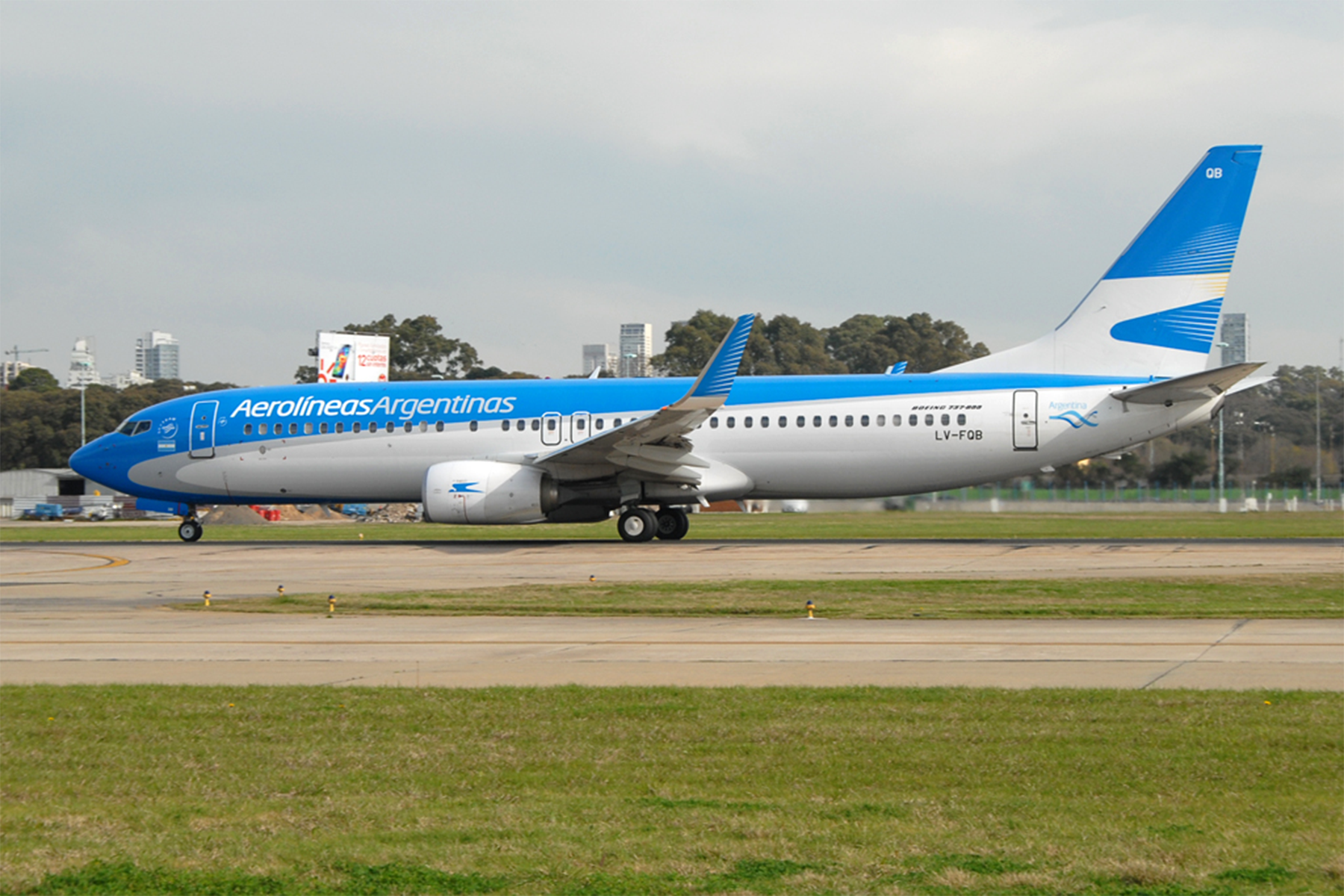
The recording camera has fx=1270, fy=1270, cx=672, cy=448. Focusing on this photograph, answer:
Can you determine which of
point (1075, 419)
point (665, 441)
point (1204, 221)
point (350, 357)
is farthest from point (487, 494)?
point (350, 357)

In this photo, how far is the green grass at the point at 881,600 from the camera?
15.4 metres

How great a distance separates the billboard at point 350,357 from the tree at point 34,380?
4998 cm

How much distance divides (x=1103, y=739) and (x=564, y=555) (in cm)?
1886

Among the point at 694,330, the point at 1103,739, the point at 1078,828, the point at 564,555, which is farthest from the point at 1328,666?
the point at 694,330

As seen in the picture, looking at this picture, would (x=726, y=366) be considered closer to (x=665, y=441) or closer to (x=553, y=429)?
(x=665, y=441)

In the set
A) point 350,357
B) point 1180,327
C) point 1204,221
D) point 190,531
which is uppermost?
point 350,357

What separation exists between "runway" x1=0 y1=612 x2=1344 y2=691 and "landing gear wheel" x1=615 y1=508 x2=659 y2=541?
570 inches

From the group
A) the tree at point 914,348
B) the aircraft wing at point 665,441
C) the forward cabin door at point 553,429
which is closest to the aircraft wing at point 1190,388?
the aircraft wing at point 665,441

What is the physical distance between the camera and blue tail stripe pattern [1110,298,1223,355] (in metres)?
28.5

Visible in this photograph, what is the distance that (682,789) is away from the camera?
691 centimetres

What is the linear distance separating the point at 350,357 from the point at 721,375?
202 feet

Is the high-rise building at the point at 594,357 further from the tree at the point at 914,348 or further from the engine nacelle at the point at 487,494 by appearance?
the engine nacelle at the point at 487,494

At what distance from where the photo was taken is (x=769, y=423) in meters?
29.8

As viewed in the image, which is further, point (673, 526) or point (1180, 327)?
point (673, 526)
